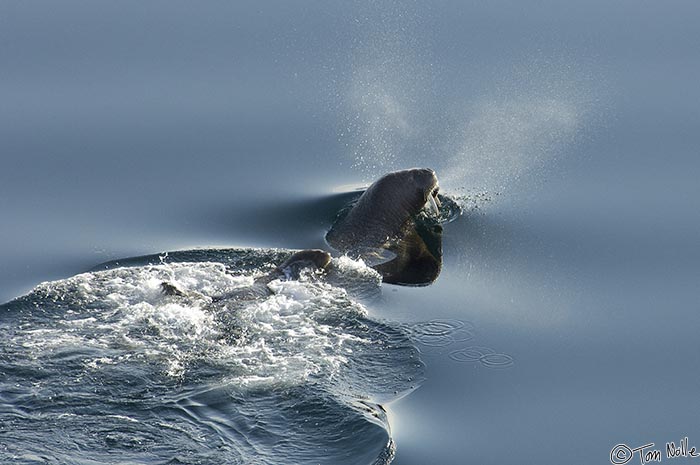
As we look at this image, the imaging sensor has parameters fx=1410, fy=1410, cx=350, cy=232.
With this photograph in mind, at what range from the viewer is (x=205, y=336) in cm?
1357

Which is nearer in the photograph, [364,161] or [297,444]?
[297,444]

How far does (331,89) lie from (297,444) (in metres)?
8.08

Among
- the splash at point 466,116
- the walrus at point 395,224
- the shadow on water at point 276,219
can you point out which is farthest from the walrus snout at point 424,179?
the shadow on water at point 276,219

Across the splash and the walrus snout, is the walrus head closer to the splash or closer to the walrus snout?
the walrus snout

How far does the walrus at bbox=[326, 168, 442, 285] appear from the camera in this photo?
16.5m

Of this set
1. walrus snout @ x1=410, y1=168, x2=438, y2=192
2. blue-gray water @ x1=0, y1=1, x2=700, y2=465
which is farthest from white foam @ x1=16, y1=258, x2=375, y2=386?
walrus snout @ x1=410, y1=168, x2=438, y2=192

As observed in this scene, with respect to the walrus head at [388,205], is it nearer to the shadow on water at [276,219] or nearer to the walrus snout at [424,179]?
the walrus snout at [424,179]

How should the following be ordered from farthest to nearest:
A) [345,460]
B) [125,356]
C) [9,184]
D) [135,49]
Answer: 1. [135,49]
2. [9,184]
3. [125,356]
4. [345,460]

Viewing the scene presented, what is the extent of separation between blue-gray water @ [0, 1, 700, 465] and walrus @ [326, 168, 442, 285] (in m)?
0.29

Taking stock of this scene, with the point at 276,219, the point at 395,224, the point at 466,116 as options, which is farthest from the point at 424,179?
the point at 276,219

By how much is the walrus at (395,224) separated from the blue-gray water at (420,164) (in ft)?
0.97

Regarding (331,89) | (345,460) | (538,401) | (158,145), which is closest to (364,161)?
(331,89)

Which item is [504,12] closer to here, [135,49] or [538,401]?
[135,49]

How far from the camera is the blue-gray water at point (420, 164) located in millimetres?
12812
